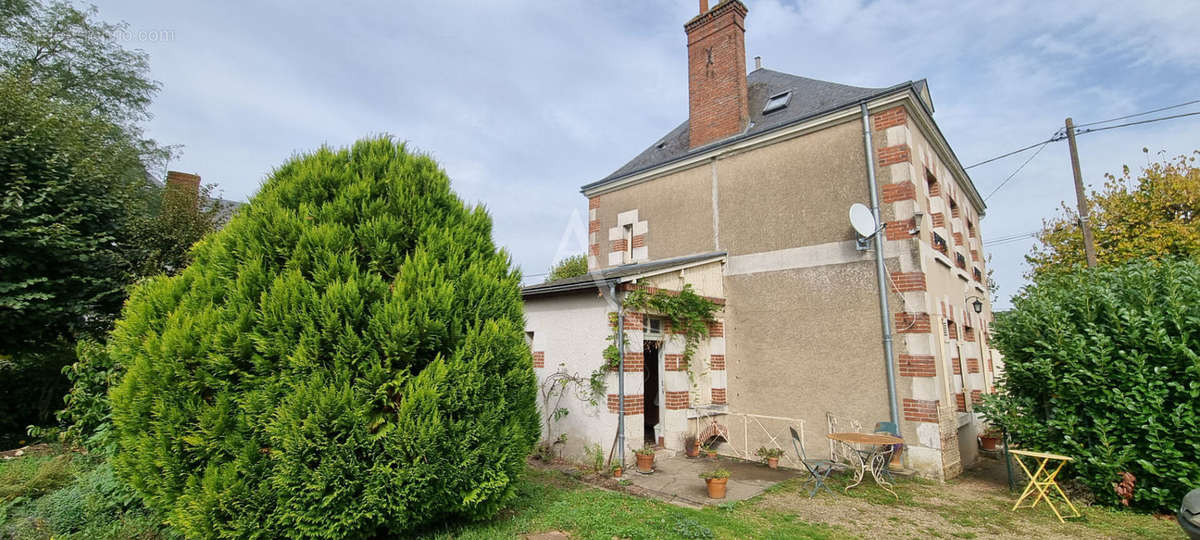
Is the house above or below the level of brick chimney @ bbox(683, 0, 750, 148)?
below

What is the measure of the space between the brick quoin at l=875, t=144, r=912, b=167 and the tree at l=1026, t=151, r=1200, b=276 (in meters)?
10.7

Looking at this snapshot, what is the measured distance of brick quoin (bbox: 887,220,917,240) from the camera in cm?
701

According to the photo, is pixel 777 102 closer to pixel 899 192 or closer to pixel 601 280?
pixel 899 192

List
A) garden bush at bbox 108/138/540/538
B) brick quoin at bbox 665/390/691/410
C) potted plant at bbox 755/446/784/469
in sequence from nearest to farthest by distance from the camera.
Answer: garden bush at bbox 108/138/540/538 < potted plant at bbox 755/446/784/469 < brick quoin at bbox 665/390/691/410

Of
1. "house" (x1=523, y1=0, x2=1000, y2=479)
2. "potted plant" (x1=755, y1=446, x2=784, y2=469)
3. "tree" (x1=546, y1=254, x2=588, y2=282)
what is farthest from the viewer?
"tree" (x1=546, y1=254, x2=588, y2=282)

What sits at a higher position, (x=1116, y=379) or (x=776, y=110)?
(x=776, y=110)

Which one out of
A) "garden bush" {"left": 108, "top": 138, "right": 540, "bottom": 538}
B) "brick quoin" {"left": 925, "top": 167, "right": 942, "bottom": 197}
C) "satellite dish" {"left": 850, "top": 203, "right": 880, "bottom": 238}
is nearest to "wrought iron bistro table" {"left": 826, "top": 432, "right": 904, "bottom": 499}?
"satellite dish" {"left": 850, "top": 203, "right": 880, "bottom": 238}

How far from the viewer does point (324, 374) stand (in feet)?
11.4

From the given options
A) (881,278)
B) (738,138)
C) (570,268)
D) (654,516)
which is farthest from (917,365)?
(570,268)

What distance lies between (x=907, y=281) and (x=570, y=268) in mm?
20121

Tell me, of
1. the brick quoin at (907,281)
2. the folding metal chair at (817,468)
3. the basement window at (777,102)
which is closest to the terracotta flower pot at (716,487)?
the folding metal chair at (817,468)

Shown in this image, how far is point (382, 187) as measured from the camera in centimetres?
422

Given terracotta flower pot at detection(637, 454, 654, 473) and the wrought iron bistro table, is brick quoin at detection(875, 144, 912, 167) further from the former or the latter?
terracotta flower pot at detection(637, 454, 654, 473)

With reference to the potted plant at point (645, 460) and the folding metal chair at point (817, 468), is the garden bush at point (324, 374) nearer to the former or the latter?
the potted plant at point (645, 460)
